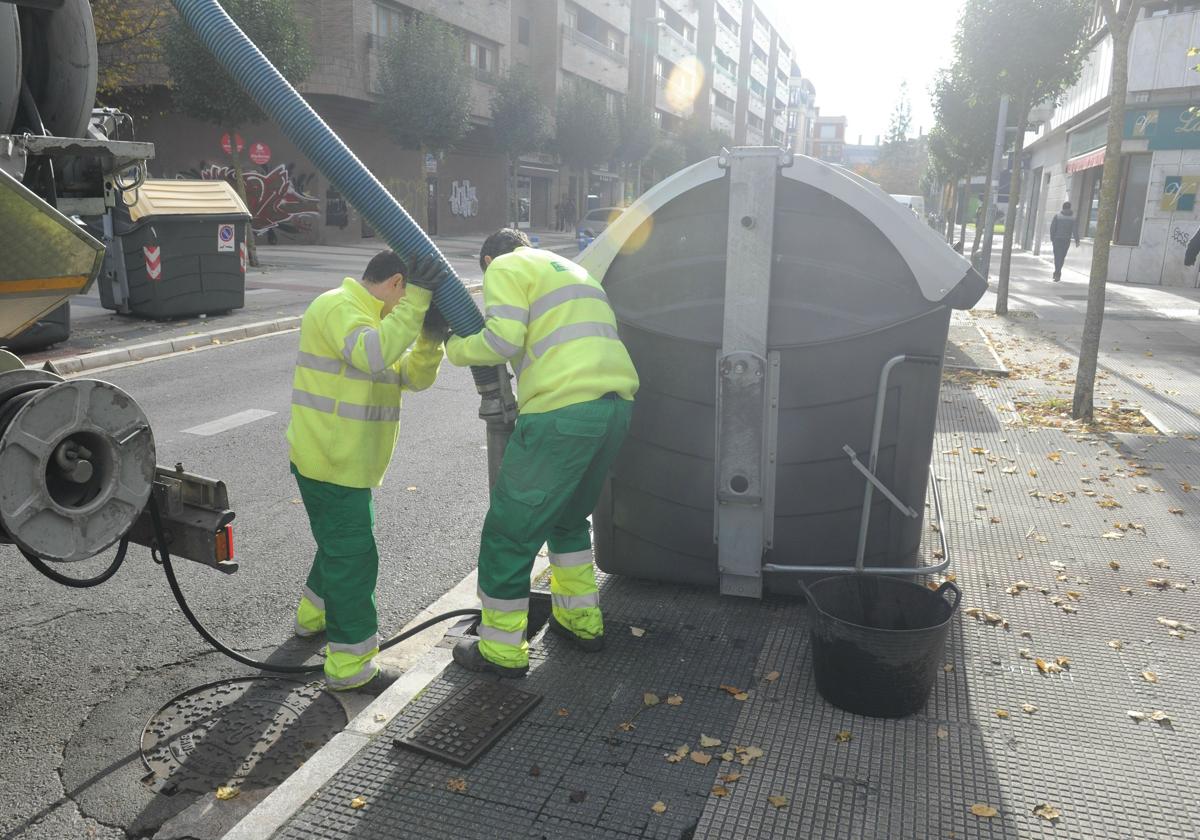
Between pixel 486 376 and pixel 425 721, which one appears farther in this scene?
pixel 486 376

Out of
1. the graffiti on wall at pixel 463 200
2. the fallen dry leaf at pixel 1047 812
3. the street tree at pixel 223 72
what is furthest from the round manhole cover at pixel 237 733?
the graffiti on wall at pixel 463 200

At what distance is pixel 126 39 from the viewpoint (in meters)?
20.2

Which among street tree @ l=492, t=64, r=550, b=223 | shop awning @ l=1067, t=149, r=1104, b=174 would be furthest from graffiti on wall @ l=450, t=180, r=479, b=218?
shop awning @ l=1067, t=149, r=1104, b=174

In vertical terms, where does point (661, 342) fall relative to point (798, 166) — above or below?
below

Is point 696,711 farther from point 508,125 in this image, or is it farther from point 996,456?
point 508,125

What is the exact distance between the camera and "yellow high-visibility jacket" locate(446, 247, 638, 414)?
11.6 feet

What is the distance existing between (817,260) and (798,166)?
14.8 inches

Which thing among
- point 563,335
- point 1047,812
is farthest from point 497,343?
point 1047,812

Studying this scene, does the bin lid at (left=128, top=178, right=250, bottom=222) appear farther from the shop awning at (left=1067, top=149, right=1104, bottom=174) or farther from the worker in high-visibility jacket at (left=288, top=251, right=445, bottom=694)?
the shop awning at (left=1067, top=149, right=1104, bottom=174)

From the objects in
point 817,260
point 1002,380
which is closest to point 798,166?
point 817,260

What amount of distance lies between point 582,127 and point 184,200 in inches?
1226

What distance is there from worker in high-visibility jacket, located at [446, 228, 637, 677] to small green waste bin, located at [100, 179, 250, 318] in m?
9.87

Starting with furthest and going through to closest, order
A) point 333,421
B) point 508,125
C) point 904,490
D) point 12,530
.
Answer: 1. point 508,125
2. point 904,490
3. point 333,421
4. point 12,530

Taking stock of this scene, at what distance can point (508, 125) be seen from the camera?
116ft
